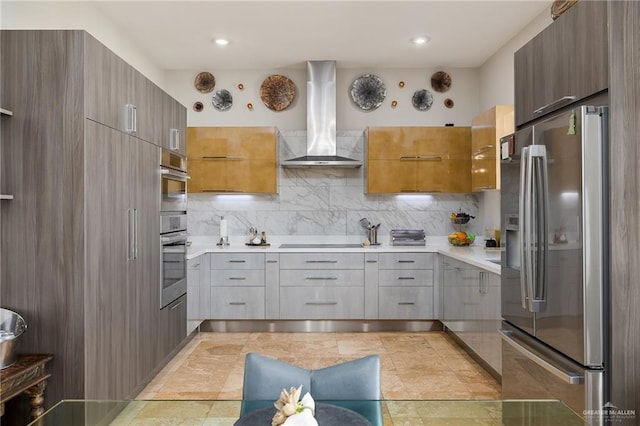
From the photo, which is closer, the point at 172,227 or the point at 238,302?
the point at 172,227

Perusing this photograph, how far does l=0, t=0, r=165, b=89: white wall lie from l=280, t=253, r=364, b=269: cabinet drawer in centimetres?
263

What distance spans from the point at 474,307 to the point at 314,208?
2.39 meters

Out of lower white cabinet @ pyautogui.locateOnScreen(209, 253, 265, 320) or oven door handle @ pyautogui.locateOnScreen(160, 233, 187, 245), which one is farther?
lower white cabinet @ pyautogui.locateOnScreen(209, 253, 265, 320)

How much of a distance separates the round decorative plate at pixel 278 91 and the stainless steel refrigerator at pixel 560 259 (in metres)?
3.38

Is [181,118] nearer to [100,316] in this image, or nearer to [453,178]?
[100,316]

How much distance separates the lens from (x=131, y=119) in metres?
3.05

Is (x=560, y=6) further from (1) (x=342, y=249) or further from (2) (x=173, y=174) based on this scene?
(2) (x=173, y=174)

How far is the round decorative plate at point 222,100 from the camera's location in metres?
5.57

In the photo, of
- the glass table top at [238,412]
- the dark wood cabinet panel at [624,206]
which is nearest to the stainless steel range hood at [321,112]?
the dark wood cabinet panel at [624,206]

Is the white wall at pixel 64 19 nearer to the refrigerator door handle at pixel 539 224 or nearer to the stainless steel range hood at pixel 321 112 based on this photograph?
the stainless steel range hood at pixel 321 112

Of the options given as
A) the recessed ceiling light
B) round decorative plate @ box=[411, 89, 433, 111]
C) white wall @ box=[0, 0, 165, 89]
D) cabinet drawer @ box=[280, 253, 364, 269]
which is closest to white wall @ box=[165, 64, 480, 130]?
round decorative plate @ box=[411, 89, 433, 111]

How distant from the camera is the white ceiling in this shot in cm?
387

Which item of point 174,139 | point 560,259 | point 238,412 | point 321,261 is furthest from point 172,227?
point 560,259

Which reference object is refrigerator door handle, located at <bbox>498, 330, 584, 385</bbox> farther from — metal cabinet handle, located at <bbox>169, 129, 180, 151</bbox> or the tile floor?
metal cabinet handle, located at <bbox>169, 129, 180, 151</bbox>
